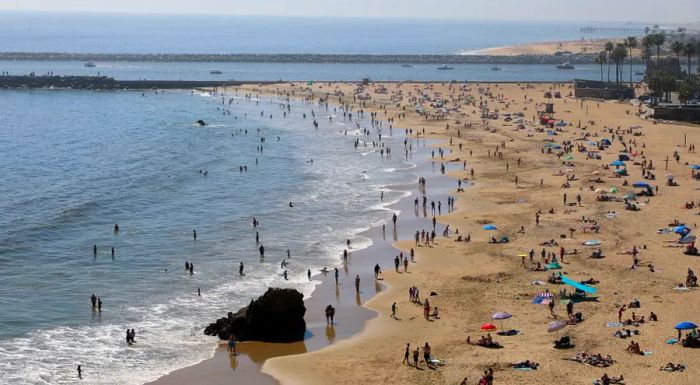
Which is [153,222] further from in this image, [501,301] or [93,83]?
[93,83]

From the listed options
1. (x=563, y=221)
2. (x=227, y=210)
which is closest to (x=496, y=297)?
(x=563, y=221)

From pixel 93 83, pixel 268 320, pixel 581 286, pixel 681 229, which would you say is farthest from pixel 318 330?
pixel 93 83

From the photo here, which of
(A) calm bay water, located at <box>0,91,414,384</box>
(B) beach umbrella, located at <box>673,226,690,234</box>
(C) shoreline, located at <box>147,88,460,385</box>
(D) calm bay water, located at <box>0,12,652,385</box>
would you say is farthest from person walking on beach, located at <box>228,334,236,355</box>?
(B) beach umbrella, located at <box>673,226,690,234</box>

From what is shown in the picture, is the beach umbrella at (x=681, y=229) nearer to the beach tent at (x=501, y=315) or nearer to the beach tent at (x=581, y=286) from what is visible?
the beach tent at (x=581, y=286)

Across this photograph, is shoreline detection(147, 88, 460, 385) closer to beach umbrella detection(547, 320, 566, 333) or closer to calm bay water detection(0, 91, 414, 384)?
calm bay water detection(0, 91, 414, 384)

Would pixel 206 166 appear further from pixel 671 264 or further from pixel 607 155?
pixel 671 264

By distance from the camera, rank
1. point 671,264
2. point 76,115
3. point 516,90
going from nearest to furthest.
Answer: point 671,264 < point 76,115 < point 516,90

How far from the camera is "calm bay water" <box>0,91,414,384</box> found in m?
36.9

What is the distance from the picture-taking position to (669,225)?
5369 centimetres

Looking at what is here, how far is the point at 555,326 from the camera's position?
3644cm

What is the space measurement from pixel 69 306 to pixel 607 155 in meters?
53.3

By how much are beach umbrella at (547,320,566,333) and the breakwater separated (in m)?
129

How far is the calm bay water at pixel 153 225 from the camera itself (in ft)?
121

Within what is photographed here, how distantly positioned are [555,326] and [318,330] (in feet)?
31.7
